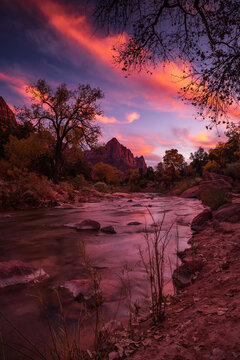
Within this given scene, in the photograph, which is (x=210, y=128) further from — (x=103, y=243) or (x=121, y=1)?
(x=103, y=243)

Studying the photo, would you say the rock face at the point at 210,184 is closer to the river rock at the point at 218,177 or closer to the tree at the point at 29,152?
the river rock at the point at 218,177

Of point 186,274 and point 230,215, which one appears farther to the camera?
point 230,215

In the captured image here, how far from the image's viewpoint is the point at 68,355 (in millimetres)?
1213

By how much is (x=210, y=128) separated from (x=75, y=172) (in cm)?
3665

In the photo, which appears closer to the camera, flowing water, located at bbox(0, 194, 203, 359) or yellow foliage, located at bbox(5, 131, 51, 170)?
flowing water, located at bbox(0, 194, 203, 359)

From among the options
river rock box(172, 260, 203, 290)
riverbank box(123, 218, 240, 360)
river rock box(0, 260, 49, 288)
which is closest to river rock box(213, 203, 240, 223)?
river rock box(172, 260, 203, 290)

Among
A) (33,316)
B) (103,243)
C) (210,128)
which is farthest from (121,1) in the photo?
(33,316)

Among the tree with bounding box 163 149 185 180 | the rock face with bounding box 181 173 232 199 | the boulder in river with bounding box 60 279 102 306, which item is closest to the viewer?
the boulder in river with bounding box 60 279 102 306

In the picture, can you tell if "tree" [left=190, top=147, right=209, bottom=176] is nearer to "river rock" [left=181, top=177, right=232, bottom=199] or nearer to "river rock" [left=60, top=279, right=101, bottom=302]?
"river rock" [left=181, top=177, right=232, bottom=199]

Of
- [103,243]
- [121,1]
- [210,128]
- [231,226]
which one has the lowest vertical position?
[103,243]

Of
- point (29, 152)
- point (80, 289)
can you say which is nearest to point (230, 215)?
point (80, 289)

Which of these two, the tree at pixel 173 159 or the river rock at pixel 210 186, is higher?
the tree at pixel 173 159

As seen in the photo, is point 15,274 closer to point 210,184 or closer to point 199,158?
point 210,184

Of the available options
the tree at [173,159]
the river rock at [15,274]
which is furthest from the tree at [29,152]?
the tree at [173,159]
